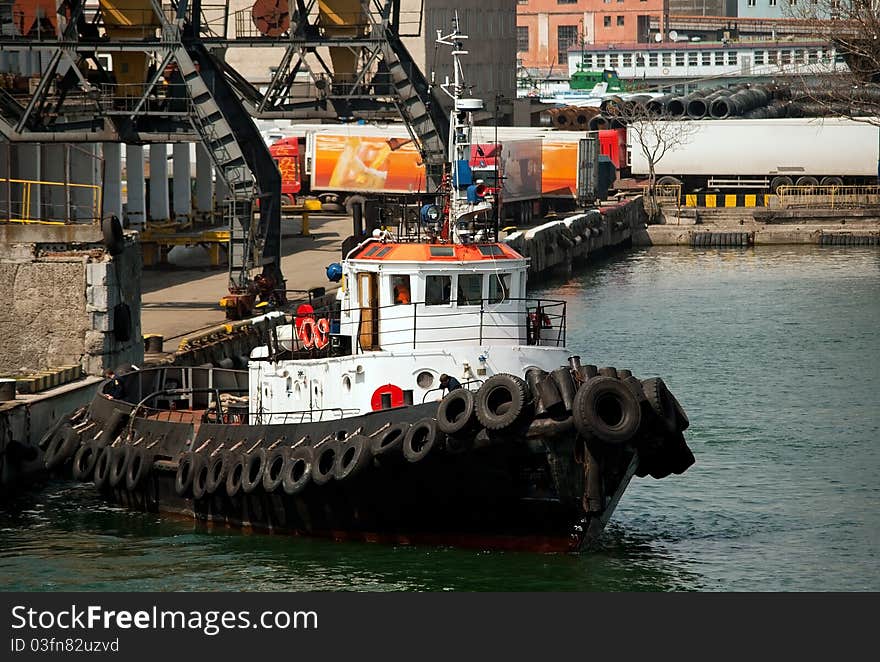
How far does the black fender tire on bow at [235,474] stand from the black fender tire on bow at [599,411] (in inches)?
194

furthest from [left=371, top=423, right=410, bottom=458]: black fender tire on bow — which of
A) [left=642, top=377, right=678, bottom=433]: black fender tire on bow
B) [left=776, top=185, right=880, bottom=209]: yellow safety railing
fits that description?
[left=776, top=185, right=880, bottom=209]: yellow safety railing

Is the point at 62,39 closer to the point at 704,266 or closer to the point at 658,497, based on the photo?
the point at 658,497

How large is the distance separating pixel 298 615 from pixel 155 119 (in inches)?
971

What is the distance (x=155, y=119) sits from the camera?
129 ft

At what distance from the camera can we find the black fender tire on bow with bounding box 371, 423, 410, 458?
63.8ft

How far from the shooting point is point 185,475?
21.9 meters

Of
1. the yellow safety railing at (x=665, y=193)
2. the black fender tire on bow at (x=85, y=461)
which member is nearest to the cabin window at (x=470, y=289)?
the black fender tire on bow at (x=85, y=461)

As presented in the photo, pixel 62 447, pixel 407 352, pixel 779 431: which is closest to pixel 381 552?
pixel 407 352

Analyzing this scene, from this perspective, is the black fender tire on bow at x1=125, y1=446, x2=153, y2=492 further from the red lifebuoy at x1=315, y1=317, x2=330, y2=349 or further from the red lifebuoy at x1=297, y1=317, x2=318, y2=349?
the red lifebuoy at x1=315, y1=317, x2=330, y2=349

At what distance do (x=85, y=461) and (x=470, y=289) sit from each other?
6.39 metres

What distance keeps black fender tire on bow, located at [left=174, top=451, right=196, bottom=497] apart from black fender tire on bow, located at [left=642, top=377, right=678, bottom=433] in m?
6.49

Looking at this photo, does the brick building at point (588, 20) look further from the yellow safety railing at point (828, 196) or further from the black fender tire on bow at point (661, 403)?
the black fender tire on bow at point (661, 403)

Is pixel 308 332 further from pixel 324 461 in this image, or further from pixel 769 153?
pixel 769 153

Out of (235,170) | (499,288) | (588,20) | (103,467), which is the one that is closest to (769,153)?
(235,170)
